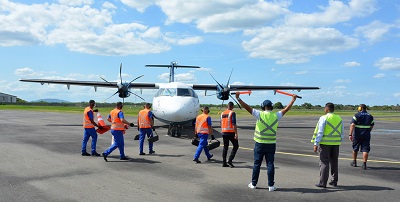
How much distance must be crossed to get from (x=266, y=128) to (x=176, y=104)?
370 inches

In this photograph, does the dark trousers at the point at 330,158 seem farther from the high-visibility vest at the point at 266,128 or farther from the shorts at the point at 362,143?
the shorts at the point at 362,143

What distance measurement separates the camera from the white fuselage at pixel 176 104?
15.5 meters

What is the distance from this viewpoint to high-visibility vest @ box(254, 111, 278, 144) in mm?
6602

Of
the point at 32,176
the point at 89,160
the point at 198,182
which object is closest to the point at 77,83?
the point at 89,160

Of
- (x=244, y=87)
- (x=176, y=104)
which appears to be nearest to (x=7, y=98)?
(x=244, y=87)

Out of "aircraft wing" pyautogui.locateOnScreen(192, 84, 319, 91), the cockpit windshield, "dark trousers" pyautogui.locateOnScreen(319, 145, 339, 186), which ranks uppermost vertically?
"aircraft wing" pyautogui.locateOnScreen(192, 84, 319, 91)

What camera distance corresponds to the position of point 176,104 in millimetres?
15641

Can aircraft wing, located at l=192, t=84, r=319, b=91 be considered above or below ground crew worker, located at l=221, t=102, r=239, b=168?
above

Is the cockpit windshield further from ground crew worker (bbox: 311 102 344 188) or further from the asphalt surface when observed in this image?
ground crew worker (bbox: 311 102 344 188)

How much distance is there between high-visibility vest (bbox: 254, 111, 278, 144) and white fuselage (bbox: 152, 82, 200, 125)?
8.93 m

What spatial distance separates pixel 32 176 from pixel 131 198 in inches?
123

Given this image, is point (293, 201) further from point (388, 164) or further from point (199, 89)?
point (199, 89)

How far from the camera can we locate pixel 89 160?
9.66 meters

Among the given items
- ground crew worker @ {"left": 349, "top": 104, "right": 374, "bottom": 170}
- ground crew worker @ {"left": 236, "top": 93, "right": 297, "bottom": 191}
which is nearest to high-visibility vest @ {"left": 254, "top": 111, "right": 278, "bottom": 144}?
ground crew worker @ {"left": 236, "top": 93, "right": 297, "bottom": 191}
